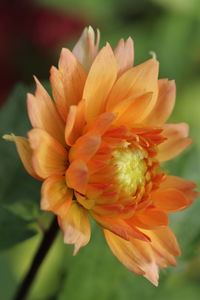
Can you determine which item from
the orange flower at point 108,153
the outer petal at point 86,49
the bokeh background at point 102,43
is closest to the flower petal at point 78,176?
the orange flower at point 108,153

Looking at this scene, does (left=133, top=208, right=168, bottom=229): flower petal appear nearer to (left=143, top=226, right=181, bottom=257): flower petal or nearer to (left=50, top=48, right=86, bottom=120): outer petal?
(left=143, top=226, right=181, bottom=257): flower petal

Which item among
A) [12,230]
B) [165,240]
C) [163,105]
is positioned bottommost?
[165,240]

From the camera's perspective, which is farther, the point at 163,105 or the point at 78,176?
the point at 163,105

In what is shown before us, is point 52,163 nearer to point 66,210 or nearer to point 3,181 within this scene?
point 66,210

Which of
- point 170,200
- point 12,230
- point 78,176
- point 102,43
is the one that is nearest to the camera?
point 78,176

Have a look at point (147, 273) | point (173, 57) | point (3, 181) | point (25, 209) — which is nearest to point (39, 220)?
point (25, 209)

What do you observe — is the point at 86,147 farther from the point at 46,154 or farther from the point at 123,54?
the point at 123,54

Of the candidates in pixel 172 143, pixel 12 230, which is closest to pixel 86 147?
pixel 172 143

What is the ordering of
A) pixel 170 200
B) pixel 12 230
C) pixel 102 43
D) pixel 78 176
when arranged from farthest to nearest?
pixel 102 43, pixel 12 230, pixel 170 200, pixel 78 176
